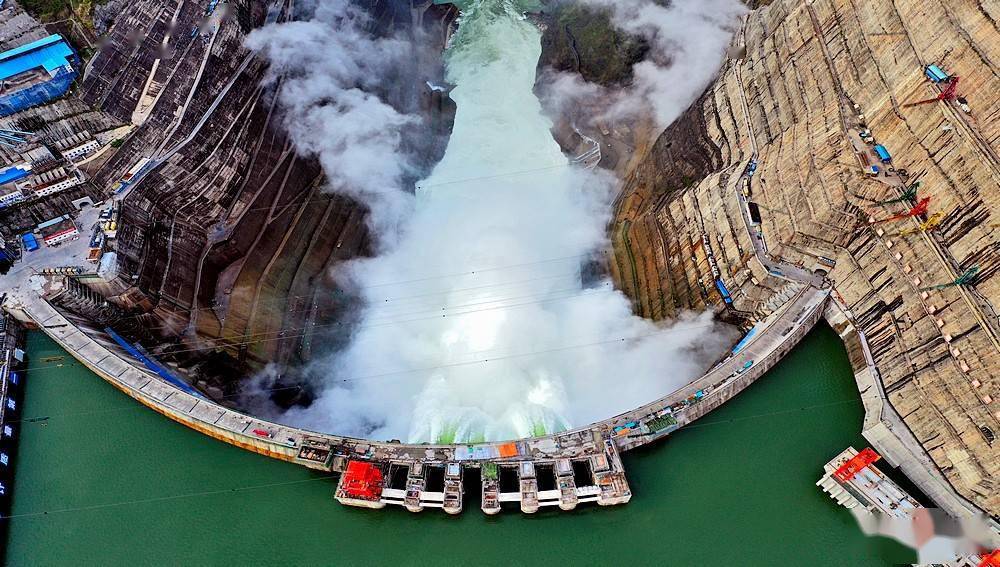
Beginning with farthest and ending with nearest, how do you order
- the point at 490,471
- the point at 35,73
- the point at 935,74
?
1. the point at 35,73
2. the point at 935,74
3. the point at 490,471

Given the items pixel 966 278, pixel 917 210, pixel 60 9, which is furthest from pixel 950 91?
pixel 60 9

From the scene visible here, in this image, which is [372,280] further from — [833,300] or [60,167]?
[833,300]

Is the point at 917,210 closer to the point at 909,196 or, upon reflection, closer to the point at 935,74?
the point at 909,196

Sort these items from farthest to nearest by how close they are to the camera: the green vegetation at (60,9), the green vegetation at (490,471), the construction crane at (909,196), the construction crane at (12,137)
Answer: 1. the green vegetation at (60,9)
2. the construction crane at (12,137)
3. the construction crane at (909,196)
4. the green vegetation at (490,471)

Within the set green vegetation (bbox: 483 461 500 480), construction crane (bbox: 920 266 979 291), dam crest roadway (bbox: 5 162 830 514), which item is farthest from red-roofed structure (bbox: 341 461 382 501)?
construction crane (bbox: 920 266 979 291)

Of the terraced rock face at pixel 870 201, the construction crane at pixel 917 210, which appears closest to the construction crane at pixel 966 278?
the terraced rock face at pixel 870 201

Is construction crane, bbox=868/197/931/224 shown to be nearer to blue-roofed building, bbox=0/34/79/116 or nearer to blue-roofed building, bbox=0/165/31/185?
blue-roofed building, bbox=0/34/79/116

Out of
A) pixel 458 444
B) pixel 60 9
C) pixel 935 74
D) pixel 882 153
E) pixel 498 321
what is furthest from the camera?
pixel 498 321

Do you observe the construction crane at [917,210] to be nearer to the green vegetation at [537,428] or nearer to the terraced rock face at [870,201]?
the terraced rock face at [870,201]
